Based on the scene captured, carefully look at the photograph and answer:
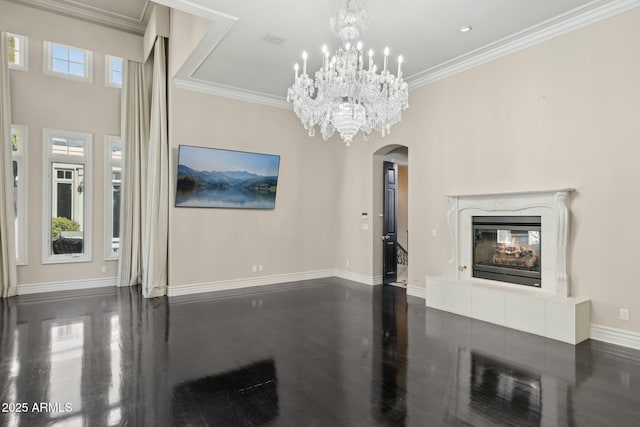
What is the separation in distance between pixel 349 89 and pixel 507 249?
3171 mm

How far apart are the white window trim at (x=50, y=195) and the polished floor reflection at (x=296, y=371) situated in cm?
134

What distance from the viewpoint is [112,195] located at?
6945mm

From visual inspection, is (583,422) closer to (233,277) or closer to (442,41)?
(442,41)

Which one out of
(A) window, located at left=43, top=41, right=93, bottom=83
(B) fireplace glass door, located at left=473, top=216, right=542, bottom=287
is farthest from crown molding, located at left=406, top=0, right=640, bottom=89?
(A) window, located at left=43, top=41, right=93, bottom=83

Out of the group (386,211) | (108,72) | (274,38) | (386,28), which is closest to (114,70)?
(108,72)

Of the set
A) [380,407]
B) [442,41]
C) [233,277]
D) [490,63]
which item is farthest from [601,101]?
[233,277]

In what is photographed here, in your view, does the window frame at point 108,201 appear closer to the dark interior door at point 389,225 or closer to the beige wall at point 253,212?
the beige wall at point 253,212

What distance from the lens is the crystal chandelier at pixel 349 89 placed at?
356 centimetres

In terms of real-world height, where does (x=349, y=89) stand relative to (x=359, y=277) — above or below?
above

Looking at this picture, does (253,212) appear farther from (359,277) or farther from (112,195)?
(112,195)

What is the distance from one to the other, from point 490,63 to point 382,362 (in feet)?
14.5

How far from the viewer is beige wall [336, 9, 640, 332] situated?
3.90 m

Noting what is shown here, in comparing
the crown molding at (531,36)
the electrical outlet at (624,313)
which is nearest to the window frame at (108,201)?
the crown molding at (531,36)

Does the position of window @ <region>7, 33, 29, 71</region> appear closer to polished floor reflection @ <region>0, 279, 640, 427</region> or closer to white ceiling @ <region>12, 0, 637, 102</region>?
white ceiling @ <region>12, 0, 637, 102</region>
